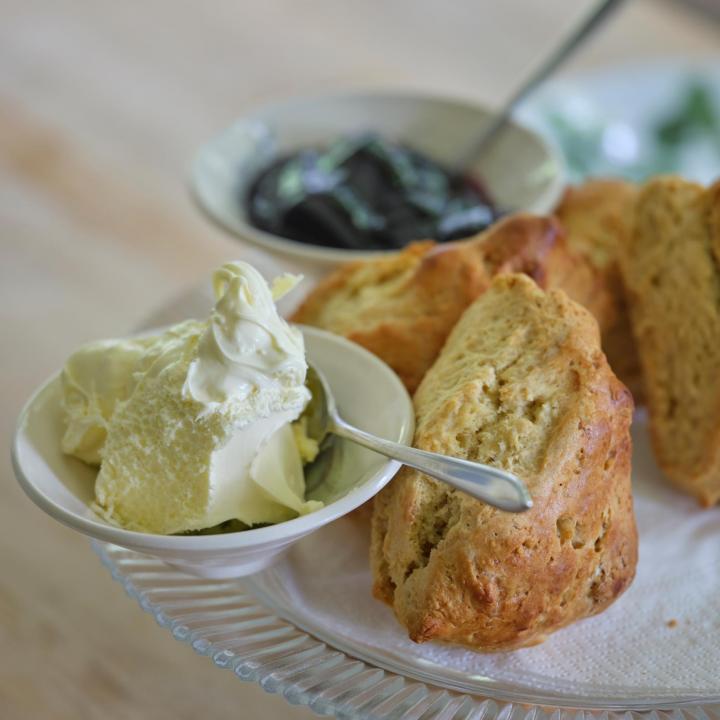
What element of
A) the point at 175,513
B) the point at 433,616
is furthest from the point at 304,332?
the point at 433,616

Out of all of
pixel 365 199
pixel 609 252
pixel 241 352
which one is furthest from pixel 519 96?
pixel 241 352

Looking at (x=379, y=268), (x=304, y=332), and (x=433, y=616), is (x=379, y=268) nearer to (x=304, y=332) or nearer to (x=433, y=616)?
(x=304, y=332)

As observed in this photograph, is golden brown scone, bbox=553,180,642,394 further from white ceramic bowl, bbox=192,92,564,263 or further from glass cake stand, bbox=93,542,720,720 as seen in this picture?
glass cake stand, bbox=93,542,720,720

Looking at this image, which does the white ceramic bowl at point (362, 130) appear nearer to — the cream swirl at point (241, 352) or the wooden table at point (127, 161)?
the wooden table at point (127, 161)

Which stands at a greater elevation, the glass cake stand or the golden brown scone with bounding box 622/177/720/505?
the golden brown scone with bounding box 622/177/720/505

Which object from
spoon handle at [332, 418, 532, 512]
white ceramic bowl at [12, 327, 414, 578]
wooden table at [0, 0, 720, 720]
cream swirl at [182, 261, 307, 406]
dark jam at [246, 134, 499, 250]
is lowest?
wooden table at [0, 0, 720, 720]

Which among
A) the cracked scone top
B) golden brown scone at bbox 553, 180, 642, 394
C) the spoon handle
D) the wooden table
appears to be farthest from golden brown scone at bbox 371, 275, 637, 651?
the wooden table

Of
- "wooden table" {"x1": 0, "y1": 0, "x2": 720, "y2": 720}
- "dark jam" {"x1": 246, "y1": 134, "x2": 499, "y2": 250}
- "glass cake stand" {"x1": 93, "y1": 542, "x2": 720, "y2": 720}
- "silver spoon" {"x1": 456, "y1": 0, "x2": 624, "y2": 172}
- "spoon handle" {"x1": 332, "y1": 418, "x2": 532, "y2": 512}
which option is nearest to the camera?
"spoon handle" {"x1": 332, "y1": 418, "x2": 532, "y2": 512}
